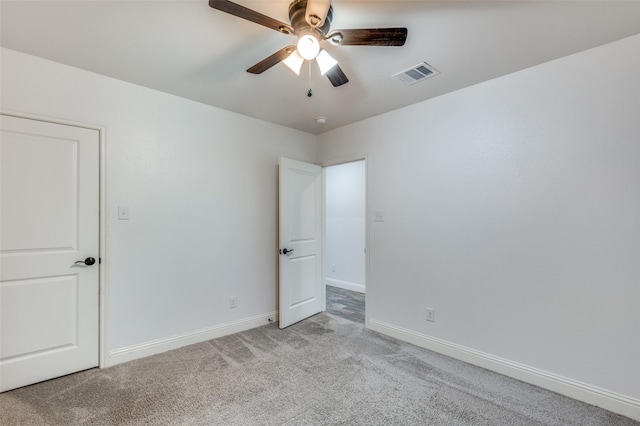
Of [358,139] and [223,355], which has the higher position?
[358,139]

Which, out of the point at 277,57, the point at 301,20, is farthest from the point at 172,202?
the point at 301,20

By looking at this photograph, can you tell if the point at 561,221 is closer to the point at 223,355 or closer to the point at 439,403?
the point at 439,403

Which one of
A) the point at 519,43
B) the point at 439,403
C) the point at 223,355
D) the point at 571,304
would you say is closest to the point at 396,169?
the point at 519,43

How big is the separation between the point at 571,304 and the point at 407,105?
223 cm

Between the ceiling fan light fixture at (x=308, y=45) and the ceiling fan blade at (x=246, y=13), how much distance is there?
0.10 m

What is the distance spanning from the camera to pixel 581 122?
6.84 feet

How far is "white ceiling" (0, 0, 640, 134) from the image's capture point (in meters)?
1.65

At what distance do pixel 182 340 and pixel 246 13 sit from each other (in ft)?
9.40

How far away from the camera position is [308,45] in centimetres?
155

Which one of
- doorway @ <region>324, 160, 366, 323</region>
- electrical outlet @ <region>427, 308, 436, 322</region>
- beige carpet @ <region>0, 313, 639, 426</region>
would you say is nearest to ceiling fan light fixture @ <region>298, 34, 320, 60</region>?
beige carpet @ <region>0, 313, 639, 426</region>

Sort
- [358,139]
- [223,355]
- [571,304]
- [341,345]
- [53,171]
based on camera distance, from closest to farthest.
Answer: [571,304] → [53,171] → [223,355] → [341,345] → [358,139]

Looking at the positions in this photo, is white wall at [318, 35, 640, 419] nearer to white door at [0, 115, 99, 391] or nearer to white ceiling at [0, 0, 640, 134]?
white ceiling at [0, 0, 640, 134]

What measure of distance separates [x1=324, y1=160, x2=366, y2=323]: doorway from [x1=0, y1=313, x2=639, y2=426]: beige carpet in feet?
7.20

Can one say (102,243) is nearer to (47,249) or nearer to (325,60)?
(47,249)
